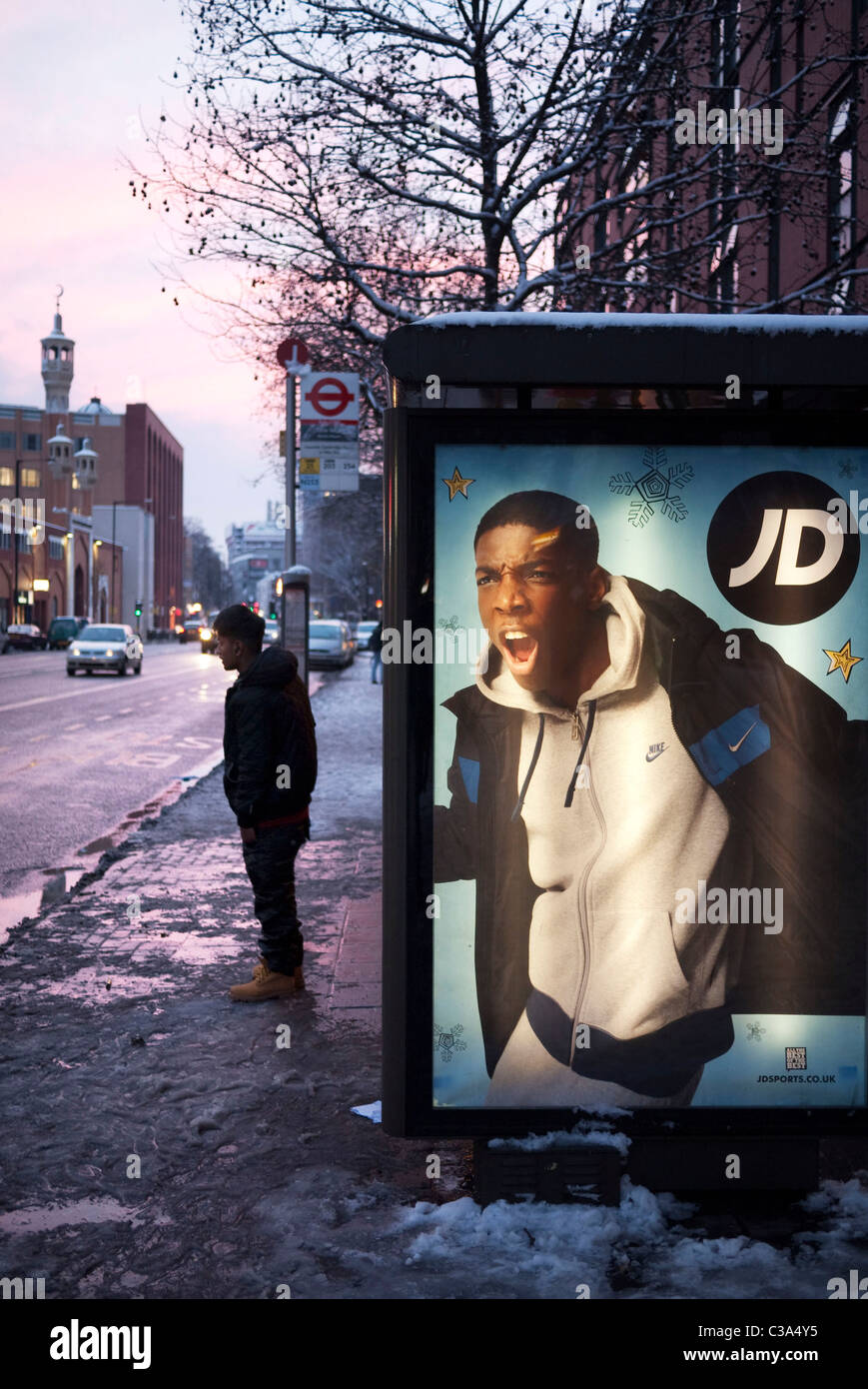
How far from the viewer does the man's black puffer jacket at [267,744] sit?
19.7 feet

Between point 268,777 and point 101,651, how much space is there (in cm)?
3371

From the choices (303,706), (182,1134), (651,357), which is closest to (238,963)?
(303,706)

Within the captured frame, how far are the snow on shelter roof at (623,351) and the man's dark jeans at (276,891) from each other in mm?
3054

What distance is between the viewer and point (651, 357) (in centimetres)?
355

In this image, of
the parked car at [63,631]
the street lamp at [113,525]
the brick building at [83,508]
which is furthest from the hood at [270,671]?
the street lamp at [113,525]

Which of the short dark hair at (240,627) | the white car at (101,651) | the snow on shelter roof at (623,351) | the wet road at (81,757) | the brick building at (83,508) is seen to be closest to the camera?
the snow on shelter roof at (623,351)

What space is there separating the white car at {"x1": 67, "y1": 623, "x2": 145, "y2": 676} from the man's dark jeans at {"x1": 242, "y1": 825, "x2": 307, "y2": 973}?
33.5 metres

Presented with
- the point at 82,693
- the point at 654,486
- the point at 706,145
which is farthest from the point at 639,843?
the point at 82,693

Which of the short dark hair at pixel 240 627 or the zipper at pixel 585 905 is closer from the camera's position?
the zipper at pixel 585 905

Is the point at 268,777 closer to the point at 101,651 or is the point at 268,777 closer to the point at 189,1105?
the point at 189,1105

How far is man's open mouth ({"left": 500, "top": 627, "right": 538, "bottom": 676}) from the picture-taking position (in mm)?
3785

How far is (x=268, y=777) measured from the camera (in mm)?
6020

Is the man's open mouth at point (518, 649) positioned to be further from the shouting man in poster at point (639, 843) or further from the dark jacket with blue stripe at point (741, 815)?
the dark jacket with blue stripe at point (741, 815)
